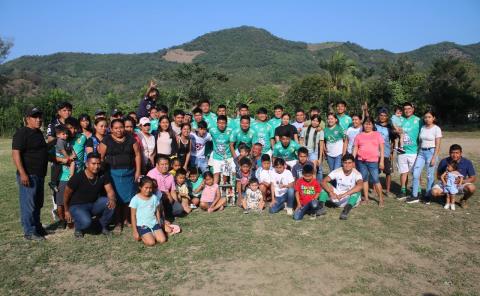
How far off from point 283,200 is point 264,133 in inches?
63.0

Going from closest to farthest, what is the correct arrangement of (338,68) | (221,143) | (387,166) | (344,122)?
1. (221,143)
2. (387,166)
3. (344,122)
4. (338,68)

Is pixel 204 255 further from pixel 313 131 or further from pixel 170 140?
pixel 313 131

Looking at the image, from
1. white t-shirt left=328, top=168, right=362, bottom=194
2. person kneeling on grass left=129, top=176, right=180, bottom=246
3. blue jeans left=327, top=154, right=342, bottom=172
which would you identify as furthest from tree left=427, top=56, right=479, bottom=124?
person kneeling on grass left=129, top=176, right=180, bottom=246

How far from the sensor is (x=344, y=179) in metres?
6.84

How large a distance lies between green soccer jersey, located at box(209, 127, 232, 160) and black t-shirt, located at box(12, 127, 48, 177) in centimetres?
313

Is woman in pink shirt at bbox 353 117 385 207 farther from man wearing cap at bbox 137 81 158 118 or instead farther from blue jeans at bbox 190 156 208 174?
man wearing cap at bbox 137 81 158 118

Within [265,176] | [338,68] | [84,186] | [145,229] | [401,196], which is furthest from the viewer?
[338,68]

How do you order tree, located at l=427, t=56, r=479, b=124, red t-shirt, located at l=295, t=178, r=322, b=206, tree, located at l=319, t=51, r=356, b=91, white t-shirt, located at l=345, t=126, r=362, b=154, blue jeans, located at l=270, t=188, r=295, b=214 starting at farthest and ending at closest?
1. tree, located at l=319, t=51, r=356, b=91
2. tree, located at l=427, t=56, r=479, b=124
3. white t-shirt, located at l=345, t=126, r=362, b=154
4. blue jeans, located at l=270, t=188, r=295, b=214
5. red t-shirt, located at l=295, t=178, r=322, b=206

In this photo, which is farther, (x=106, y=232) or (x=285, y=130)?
(x=285, y=130)

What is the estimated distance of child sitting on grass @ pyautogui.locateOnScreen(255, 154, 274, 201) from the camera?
22.8 ft

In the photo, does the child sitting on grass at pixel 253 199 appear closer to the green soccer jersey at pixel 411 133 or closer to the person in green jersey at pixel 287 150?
the person in green jersey at pixel 287 150

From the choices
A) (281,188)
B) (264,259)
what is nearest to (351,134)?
(281,188)

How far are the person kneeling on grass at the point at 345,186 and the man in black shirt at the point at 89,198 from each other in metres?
3.48

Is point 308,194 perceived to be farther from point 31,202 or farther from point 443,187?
point 31,202
